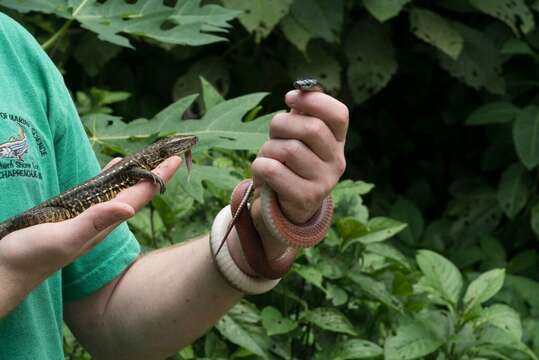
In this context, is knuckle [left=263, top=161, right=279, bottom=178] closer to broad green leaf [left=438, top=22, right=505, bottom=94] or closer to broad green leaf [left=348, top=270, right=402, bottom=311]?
broad green leaf [left=348, top=270, right=402, bottom=311]

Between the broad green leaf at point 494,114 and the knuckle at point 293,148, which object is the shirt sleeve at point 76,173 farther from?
the broad green leaf at point 494,114

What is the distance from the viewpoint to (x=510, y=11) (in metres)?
4.80

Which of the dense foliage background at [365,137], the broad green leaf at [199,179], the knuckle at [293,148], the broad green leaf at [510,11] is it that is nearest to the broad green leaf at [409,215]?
the dense foliage background at [365,137]

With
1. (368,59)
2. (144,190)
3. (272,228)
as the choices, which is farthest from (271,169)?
(368,59)

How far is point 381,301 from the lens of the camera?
10.5 ft

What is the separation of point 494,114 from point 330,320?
215 centimetres

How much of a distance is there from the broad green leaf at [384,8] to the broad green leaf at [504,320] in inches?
65.7

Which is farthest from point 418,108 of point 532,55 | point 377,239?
point 377,239

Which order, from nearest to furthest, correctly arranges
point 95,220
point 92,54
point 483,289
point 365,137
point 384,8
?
point 95,220, point 483,289, point 384,8, point 92,54, point 365,137

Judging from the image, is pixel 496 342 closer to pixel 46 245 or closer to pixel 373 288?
pixel 373 288

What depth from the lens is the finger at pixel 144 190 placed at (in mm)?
1917

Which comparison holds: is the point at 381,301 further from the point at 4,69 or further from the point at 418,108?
the point at 418,108

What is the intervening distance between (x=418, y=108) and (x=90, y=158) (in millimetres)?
3616

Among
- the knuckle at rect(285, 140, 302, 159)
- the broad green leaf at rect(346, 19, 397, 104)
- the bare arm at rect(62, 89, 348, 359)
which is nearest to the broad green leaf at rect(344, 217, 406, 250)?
the bare arm at rect(62, 89, 348, 359)
